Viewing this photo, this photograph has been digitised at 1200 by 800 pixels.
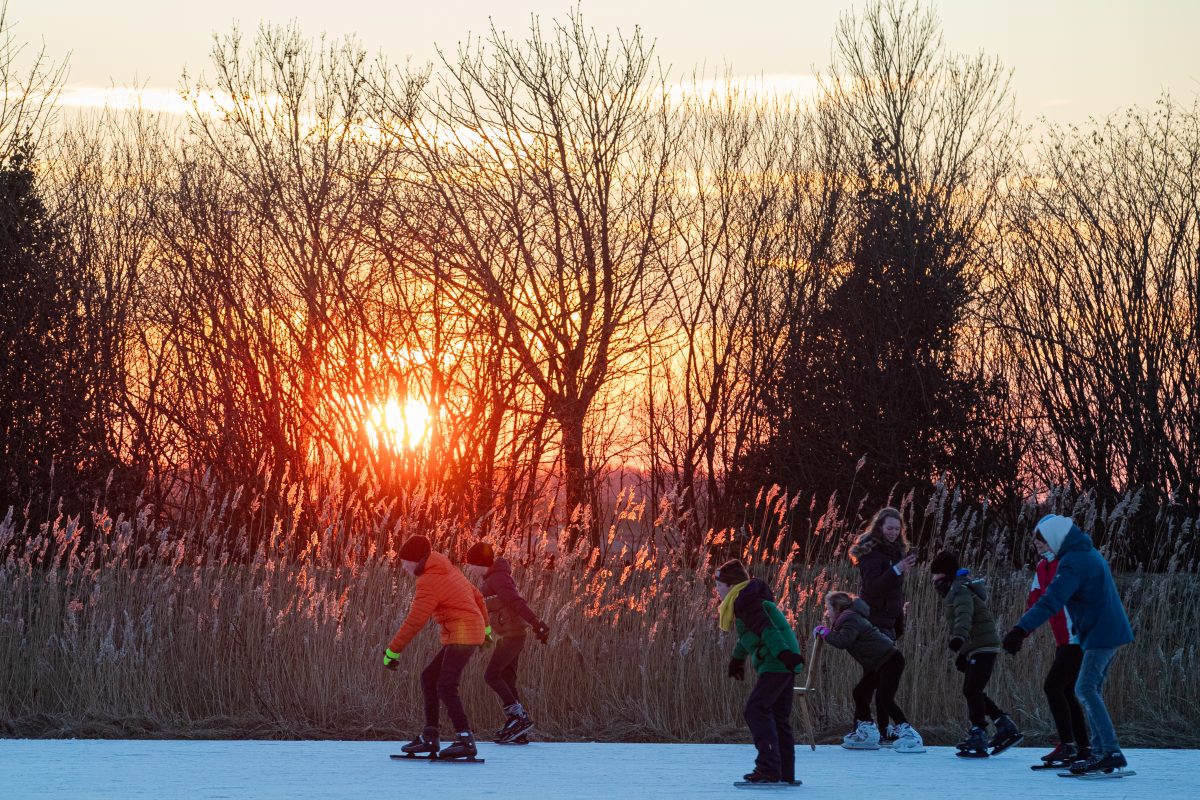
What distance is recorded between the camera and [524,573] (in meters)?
13.2

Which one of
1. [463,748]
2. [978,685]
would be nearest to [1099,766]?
[978,685]

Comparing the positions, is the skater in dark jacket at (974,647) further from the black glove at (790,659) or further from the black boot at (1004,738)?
the black glove at (790,659)

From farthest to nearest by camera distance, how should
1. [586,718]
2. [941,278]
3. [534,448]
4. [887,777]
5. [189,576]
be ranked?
1. [941,278]
2. [534,448]
3. [189,576]
4. [586,718]
5. [887,777]

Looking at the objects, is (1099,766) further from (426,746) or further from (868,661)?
(426,746)

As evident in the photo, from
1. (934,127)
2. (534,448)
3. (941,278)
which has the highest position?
(934,127)

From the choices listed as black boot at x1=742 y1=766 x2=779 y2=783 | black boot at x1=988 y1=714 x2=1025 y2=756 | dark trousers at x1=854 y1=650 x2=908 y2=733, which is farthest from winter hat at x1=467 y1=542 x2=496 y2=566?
black boot at x1=988 y1=714 x2=1025 y2=756

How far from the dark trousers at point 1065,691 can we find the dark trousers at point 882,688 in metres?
1.22

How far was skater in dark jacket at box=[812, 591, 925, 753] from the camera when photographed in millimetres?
10305

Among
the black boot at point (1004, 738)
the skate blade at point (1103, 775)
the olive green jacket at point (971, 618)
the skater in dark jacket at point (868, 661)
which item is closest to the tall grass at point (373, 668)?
the skater in dark jacket at point (868, 661)

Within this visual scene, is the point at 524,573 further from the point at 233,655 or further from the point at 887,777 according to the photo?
the point at 887,777

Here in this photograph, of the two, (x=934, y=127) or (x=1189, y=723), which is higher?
(x=934, y=127)

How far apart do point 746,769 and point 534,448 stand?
1357 centimetres

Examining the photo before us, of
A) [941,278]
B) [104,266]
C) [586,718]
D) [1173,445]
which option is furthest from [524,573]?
[104,266]

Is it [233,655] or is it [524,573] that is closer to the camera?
[233,655]
